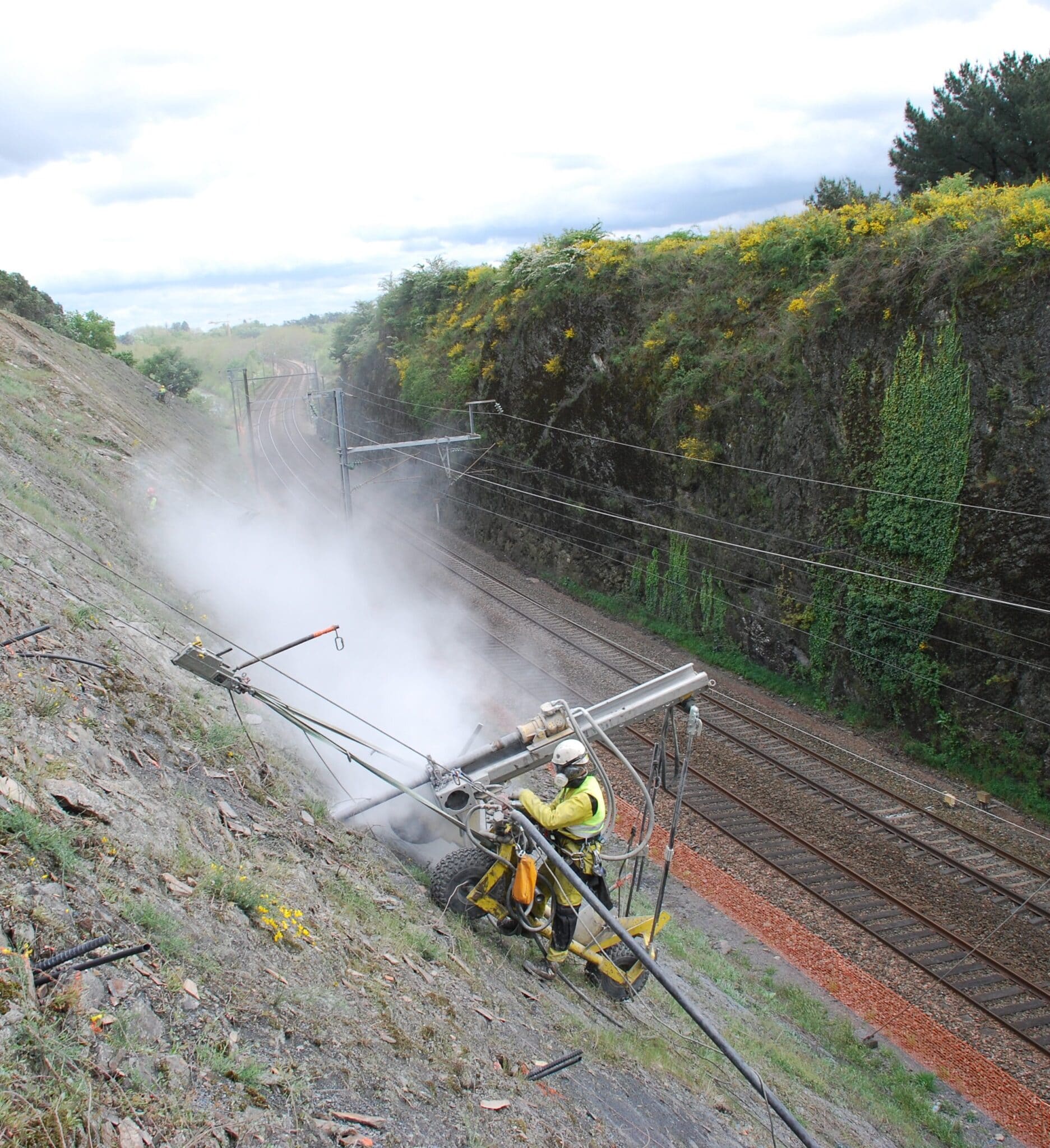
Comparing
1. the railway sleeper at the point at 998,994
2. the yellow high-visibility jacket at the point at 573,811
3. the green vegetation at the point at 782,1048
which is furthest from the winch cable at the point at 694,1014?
the railway sleeper at the point at 998,994

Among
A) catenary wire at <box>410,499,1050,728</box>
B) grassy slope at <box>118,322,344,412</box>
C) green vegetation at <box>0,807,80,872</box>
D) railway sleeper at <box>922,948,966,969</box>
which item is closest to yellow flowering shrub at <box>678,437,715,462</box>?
catenary wire at <box>410,499,1050,728</box>

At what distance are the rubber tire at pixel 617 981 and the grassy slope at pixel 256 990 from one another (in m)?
0.25

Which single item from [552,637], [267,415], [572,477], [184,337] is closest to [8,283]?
[572,477]

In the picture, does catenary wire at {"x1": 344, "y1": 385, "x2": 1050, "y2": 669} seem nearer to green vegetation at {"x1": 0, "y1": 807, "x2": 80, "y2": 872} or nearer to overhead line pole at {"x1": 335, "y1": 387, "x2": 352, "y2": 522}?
overhead line pole at {"x1": 335, "y1": 387, "x2": 352, "y2": 522}

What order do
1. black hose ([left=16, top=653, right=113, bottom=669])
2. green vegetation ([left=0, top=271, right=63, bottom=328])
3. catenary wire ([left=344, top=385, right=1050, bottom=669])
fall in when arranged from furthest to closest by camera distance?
green vegetation ([left=0, top=271, right=63, bottom=328]) < catenary wire ([left=344, top=385, right=1050, bottom=669]) < black hose ([left=16, top=653, right=113, bottom=669])

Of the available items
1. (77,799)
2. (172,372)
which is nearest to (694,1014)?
(77,799)

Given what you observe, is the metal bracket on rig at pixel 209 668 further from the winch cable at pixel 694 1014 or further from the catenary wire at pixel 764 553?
the catenary wire at pixel 764 553

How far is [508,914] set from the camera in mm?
8188

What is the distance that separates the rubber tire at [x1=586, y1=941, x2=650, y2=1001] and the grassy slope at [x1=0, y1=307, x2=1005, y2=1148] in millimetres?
249

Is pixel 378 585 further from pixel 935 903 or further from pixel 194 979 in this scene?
pixel 194 979

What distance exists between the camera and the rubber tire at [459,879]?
26.2 feet

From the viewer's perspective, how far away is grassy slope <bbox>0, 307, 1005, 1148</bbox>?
4215 millimetres

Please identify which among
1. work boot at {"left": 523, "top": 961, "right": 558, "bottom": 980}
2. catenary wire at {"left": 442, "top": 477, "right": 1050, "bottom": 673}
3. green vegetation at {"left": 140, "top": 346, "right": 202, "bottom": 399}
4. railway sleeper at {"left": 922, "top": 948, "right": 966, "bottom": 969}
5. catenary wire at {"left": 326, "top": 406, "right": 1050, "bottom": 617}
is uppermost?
green vegetation at {"left": 140, "top": 346, "right": 202, "bottom": 399}

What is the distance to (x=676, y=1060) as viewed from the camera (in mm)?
7461
